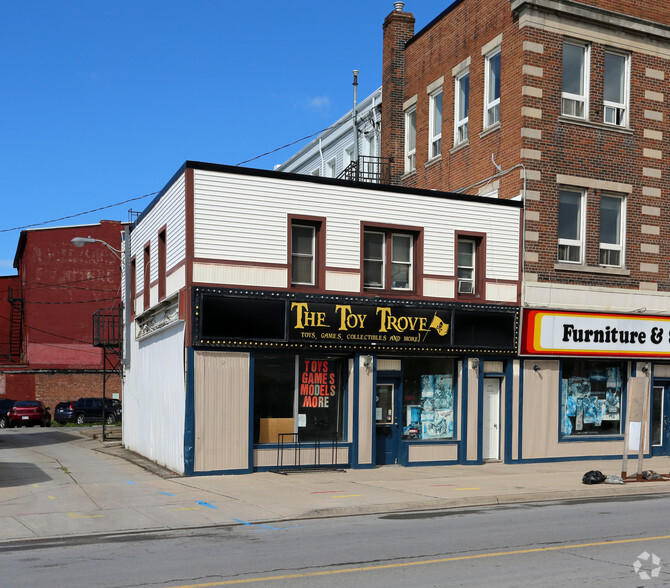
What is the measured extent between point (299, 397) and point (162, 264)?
532cm

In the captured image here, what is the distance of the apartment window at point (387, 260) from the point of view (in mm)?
20812

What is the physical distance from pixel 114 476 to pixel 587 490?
10.5 metres

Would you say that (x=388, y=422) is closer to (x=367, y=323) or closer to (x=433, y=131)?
(x=367, y=323)

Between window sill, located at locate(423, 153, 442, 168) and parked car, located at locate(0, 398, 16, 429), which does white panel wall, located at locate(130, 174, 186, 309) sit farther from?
parked car, located at locate(0, 398, 16, 429)

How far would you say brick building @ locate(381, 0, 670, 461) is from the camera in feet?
72.9

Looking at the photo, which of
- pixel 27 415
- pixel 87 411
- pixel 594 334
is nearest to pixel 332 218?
pixel 594 334

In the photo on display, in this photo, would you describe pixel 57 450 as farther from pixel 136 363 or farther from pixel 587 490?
pixel 587 490

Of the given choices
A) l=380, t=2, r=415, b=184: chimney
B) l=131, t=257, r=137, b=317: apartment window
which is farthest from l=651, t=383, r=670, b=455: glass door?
l=131, t=257, r=137, b=317: apartment window

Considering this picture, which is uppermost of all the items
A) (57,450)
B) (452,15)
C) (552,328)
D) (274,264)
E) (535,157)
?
(452,15)

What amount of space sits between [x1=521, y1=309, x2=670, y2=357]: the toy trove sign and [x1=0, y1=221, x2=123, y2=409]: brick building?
37346 mm

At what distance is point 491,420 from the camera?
2227 centimetres

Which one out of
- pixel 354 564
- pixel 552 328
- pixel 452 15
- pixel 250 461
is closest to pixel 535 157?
pixel 552 328

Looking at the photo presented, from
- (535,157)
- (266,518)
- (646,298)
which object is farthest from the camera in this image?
(646,298)

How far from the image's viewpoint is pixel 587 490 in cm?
1662
